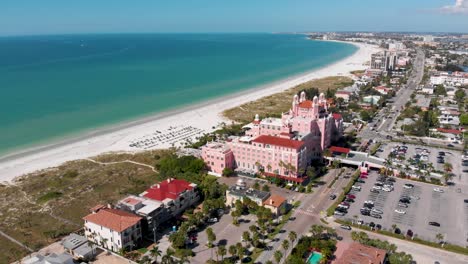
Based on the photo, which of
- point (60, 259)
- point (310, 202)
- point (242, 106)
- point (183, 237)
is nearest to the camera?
point (60, 259)

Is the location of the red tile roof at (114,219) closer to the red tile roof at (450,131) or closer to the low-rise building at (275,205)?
the low-rise building at (275,205)

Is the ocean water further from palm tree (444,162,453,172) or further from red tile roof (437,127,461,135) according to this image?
palm tree (444,162,453,172)

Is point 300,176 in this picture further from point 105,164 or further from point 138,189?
point 105,164

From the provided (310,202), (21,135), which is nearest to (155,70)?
(21,135)

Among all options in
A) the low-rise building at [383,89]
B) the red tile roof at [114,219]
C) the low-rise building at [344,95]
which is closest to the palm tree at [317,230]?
the red tile roof at [114,219]

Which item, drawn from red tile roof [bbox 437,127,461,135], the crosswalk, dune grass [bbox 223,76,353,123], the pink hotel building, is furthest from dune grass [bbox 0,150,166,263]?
red tile roof [bbox 437,127,461,135]

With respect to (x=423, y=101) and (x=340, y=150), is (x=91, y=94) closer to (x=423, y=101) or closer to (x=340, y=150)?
(x=340, y=150)

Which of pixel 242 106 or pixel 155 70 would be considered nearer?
pixel 242 106
